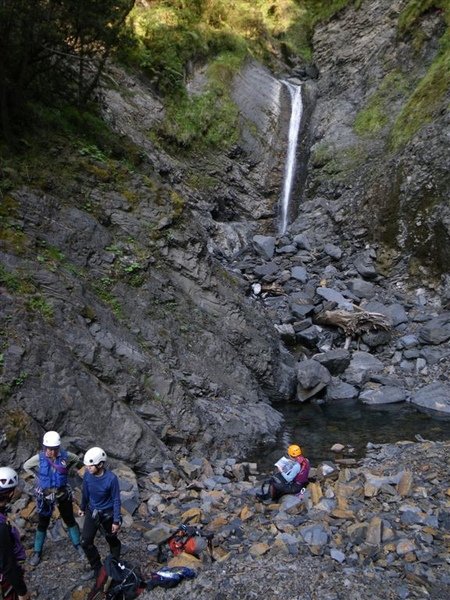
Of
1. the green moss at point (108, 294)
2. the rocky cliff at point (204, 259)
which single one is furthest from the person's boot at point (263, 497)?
the green moss at point (108, 294)

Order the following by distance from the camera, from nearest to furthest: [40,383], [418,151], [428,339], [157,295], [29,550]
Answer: [29,550], [40,383], [157,295], [428,339], [418,151]

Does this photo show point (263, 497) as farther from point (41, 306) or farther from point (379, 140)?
point (379, 140)

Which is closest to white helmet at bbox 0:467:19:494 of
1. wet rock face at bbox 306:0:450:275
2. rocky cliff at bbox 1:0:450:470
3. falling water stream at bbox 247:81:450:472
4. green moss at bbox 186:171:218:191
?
rocky cliff at bbox 1:0:450:470

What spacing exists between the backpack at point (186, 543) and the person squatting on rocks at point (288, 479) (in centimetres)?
184

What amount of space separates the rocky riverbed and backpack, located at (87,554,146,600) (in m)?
0.27

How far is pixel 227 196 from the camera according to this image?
2358cm

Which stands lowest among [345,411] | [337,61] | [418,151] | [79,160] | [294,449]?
[345,411]

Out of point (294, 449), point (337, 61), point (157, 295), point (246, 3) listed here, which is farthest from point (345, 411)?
point (246, 3)

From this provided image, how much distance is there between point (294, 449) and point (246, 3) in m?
32.9

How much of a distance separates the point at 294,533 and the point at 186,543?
1.49 m

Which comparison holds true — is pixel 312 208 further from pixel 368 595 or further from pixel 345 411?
pixel 368 595

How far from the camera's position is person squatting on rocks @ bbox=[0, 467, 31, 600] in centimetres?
449

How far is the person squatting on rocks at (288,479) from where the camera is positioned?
802cm

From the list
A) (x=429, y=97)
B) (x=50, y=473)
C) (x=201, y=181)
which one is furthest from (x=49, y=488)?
(x=429, y=97)
